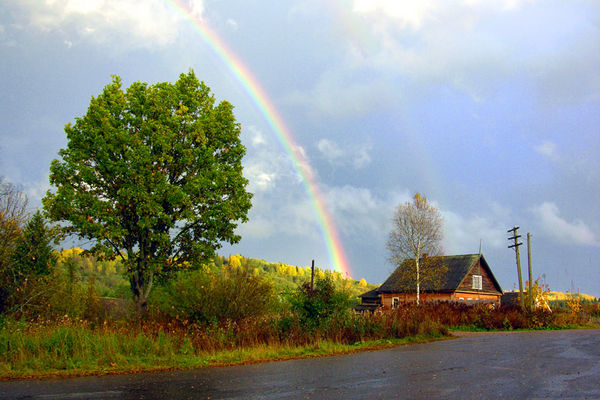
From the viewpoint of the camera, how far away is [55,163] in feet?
86.7

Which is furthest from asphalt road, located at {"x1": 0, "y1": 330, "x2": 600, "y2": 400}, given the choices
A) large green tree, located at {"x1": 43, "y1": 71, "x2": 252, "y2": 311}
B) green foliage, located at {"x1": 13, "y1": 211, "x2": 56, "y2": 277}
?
large green tree, located at {"x1": 43, "y1": 71, "x2": 252, "y2": 311}

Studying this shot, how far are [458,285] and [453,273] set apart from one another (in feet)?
9.47

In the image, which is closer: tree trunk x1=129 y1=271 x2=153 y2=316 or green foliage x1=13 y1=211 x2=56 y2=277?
green foliage x1=13 y1=211 x2=56 y2=277

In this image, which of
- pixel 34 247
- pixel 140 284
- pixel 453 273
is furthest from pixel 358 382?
pixel 453 273

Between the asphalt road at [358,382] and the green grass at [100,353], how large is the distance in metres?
0.96

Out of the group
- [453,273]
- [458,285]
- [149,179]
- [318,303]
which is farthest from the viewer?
[453,273]

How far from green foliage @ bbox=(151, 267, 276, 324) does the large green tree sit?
9.69 metres

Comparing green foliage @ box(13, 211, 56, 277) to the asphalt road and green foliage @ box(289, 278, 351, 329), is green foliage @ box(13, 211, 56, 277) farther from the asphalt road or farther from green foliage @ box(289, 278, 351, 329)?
the asphalt road

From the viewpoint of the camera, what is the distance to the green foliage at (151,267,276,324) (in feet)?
52.4

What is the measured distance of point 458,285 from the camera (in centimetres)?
4647

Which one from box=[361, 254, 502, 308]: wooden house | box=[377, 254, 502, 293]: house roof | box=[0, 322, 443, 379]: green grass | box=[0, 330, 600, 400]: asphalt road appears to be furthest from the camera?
box=[377, 254, 502, 293]: house roof

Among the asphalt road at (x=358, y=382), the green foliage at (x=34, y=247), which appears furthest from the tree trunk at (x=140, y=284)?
the asphalt road at (x=358, y=382)

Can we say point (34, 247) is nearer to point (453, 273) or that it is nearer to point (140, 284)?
point (140, 284)

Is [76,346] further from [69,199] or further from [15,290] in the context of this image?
[69,199]
